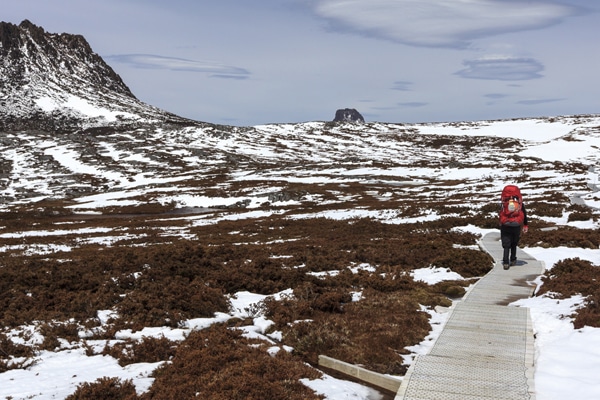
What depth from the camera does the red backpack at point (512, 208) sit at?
49.9ft

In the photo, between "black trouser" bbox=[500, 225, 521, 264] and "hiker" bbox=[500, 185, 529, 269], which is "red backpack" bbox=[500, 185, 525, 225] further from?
"black trouser" bbox=[500, 225, 521, 264]

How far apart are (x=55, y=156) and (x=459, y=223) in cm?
10839

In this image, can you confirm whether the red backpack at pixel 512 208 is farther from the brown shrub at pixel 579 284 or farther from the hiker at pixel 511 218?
the brown shrub at pixel 579 284

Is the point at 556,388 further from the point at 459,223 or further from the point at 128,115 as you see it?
the point at 128,115

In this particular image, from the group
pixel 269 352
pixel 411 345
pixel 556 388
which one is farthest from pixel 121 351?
pixel 556 388

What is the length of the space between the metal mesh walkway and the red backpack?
317 centimetres

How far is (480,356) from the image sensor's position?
27.5ft

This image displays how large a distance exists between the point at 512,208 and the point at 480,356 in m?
8.32

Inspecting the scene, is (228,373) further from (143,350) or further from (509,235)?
(509,235)

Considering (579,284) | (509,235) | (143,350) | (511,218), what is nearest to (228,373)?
(143,350)

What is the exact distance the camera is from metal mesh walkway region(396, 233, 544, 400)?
7.07 metres

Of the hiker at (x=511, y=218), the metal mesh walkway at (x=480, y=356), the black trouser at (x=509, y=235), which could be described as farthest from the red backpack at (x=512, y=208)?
the metal mesh walkway at (x=480, y=356)

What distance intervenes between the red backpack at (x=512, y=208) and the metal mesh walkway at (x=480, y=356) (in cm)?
317

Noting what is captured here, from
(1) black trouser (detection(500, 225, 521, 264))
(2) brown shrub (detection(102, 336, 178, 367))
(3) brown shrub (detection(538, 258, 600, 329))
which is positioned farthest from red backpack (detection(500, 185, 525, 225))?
(2) brown shrub (detection(102, 336, 178, 367))
